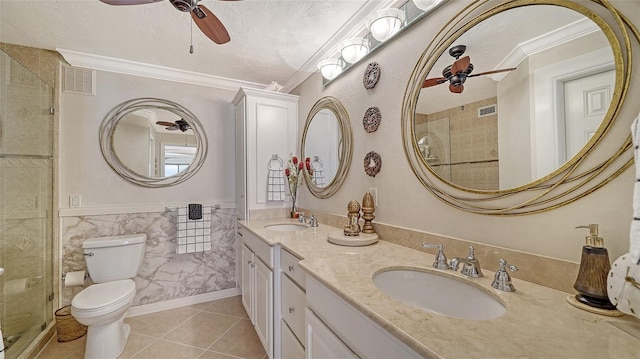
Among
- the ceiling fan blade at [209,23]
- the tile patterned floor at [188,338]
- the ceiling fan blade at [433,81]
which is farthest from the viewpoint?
the tile patterned floor at [188,338]

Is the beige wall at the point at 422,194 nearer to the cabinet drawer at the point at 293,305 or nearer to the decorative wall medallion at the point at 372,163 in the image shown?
A: the decorative wall medallion at the point at 372,163

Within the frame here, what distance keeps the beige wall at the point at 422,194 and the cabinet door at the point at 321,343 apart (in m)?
0.66

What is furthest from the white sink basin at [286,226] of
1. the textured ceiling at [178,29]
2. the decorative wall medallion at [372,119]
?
the textured ceiling at [178,29]

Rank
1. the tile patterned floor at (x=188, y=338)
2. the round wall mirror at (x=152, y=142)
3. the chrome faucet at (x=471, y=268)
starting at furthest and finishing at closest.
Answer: the round wall mirror at (x=152, y=142)
the tile patterned floor at (x=188, y=338)
the chrome faucet at (x=471, y=268)

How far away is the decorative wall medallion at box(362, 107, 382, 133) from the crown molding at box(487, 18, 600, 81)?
0.69m

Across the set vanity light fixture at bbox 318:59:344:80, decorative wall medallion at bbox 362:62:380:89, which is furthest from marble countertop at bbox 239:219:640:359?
vanity light fixture at bbox 318:59:344:80

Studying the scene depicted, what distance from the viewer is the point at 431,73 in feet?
4.30

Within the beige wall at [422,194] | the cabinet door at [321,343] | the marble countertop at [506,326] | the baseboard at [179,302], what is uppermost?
the beige wall at [422,194]

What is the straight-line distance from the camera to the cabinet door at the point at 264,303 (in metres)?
1.63

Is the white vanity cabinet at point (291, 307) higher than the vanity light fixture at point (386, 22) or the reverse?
the reverse

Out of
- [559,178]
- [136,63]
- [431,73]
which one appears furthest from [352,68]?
[136,63]

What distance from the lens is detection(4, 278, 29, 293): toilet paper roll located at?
1.80 m

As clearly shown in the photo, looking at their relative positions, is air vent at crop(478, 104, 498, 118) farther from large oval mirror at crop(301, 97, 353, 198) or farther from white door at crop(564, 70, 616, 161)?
large oval mirror at crop(301, 97, 353, 198)

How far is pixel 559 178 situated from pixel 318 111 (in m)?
1.84
